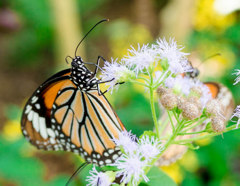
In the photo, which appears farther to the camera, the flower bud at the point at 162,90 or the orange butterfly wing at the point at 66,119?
the orange butterfly wing at the point at 66,119

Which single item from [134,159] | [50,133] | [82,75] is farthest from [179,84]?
[50,133]

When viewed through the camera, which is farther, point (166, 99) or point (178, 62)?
point (178, 62)

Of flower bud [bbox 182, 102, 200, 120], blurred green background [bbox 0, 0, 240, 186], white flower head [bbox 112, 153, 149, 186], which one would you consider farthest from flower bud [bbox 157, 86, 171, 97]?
blurred green background [bbox 0, 0, 240, 186]

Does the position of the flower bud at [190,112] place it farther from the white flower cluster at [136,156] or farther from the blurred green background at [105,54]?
the blurred green background at [105,54]

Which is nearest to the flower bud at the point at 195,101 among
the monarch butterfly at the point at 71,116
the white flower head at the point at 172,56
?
the white flower head at the point at 172,56

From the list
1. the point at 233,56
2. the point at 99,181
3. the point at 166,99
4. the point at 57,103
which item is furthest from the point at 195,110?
the point at 233,56

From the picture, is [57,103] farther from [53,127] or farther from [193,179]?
[193,179]

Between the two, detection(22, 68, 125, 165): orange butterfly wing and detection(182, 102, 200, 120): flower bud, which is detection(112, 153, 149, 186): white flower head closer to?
detection(182, 102, 200, 120): flower bud

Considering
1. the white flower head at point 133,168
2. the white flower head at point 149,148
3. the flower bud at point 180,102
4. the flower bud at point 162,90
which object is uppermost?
the flower bud at point 162,90
